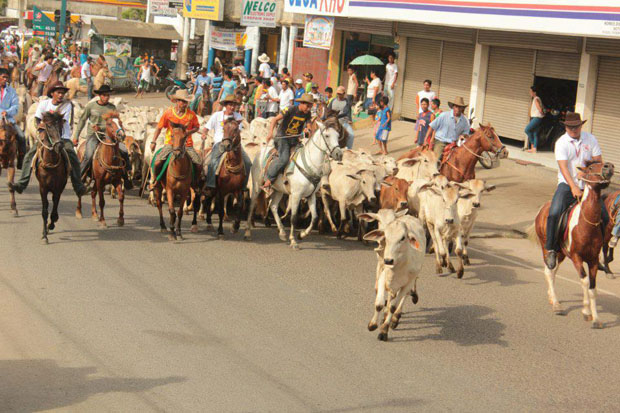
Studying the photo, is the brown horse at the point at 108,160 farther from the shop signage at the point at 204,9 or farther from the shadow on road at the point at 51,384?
the shop signage at the point at 204,9

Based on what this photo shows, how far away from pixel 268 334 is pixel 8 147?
8842 mm

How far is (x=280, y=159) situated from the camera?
15758mm

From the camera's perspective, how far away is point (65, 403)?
810cm

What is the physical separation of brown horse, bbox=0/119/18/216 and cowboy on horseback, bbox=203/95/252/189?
384 centimetres

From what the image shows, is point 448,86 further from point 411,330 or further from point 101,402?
point 101,402

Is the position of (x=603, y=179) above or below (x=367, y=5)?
below

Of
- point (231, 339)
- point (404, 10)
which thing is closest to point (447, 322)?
point (231, 339)

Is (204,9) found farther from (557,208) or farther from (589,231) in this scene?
(589,231)

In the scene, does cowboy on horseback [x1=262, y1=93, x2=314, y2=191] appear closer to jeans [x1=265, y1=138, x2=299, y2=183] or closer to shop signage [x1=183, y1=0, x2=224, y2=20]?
jeans [x1=265, y1=138, x2=299, y2=183]

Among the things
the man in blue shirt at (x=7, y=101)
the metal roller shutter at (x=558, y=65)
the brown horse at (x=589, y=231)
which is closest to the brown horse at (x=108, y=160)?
the man in blue shirt at (x=7, y=101)

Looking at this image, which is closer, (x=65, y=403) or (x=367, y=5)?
(x=65, y=403)

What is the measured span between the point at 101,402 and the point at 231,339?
2286 mm

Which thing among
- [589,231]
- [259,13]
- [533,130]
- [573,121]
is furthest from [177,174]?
[259,13]

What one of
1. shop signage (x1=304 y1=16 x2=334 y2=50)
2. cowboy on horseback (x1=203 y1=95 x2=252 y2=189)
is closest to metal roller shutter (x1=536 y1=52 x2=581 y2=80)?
shop signage (x1=304 y1=16 x2=334 y2=50)
